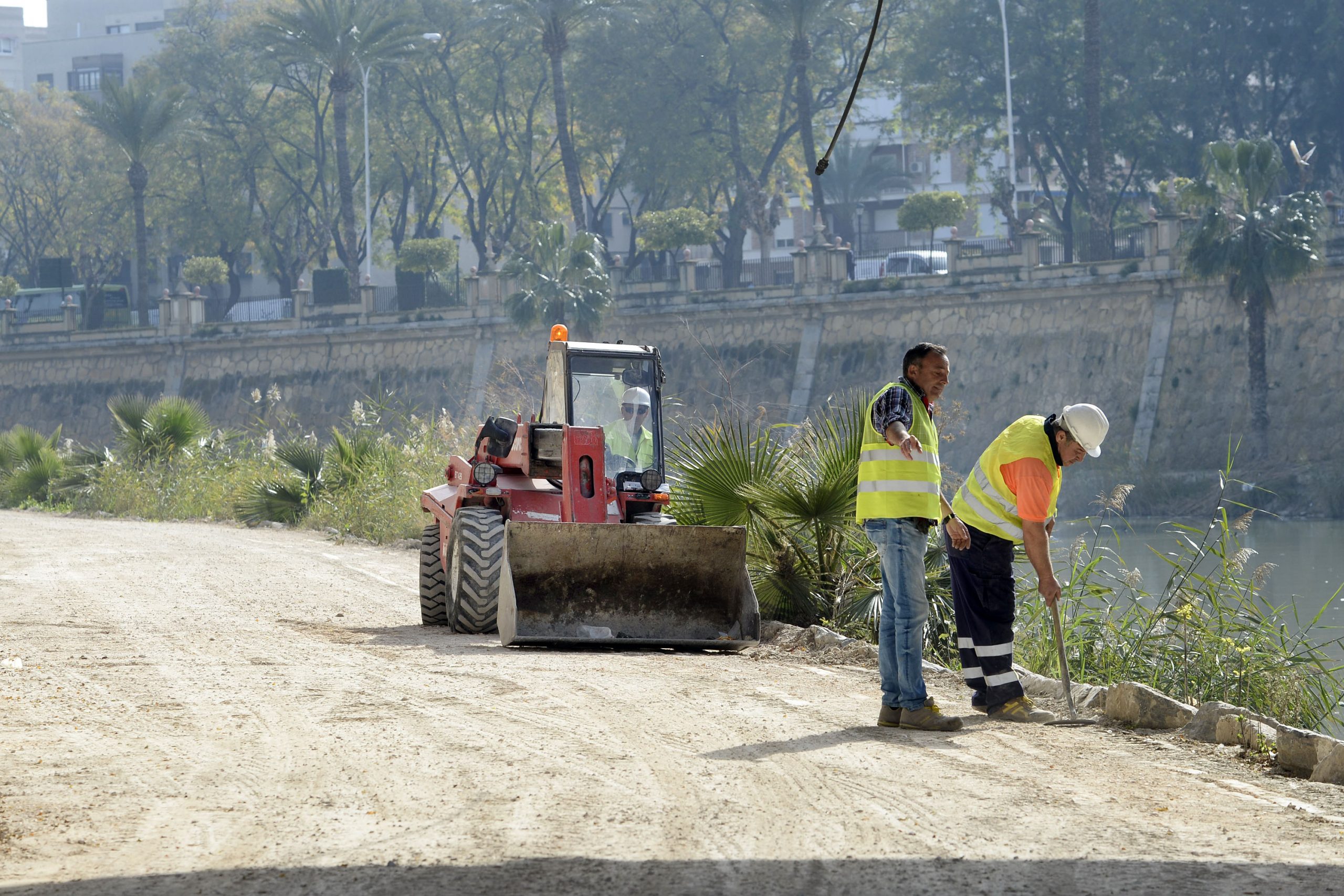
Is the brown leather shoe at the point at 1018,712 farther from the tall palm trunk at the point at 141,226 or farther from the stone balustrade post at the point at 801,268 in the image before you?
the tall palm trunk at the point at 141,226

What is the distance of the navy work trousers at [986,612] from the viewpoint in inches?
309

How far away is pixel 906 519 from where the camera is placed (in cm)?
752

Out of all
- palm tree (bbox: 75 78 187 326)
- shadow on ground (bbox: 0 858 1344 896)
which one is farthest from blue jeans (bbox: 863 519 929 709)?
palm tree (bbox: 75 78 187 326)

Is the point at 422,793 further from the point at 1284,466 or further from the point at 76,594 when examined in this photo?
the point at 1284,466

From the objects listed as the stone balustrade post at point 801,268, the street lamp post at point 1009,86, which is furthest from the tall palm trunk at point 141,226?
the street lamp post at point 1009,86

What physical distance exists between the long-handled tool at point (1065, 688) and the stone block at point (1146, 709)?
148 mm

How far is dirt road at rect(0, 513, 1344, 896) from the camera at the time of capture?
16.6 ft

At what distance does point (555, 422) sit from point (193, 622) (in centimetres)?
304

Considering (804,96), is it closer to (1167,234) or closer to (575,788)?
(1167,234)

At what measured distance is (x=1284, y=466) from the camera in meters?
37.3

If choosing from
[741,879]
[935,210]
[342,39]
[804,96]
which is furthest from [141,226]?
[741,879]

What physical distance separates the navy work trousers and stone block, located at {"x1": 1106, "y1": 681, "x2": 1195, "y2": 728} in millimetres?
505

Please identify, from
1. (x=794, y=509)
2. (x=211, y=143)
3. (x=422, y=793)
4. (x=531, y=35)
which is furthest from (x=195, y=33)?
(x=422, y=793)

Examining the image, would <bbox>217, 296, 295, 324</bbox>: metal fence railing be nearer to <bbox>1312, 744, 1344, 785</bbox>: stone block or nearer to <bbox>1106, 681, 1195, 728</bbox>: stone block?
<bbox>1106, 681, 1195, 728</bbox>: stone block
